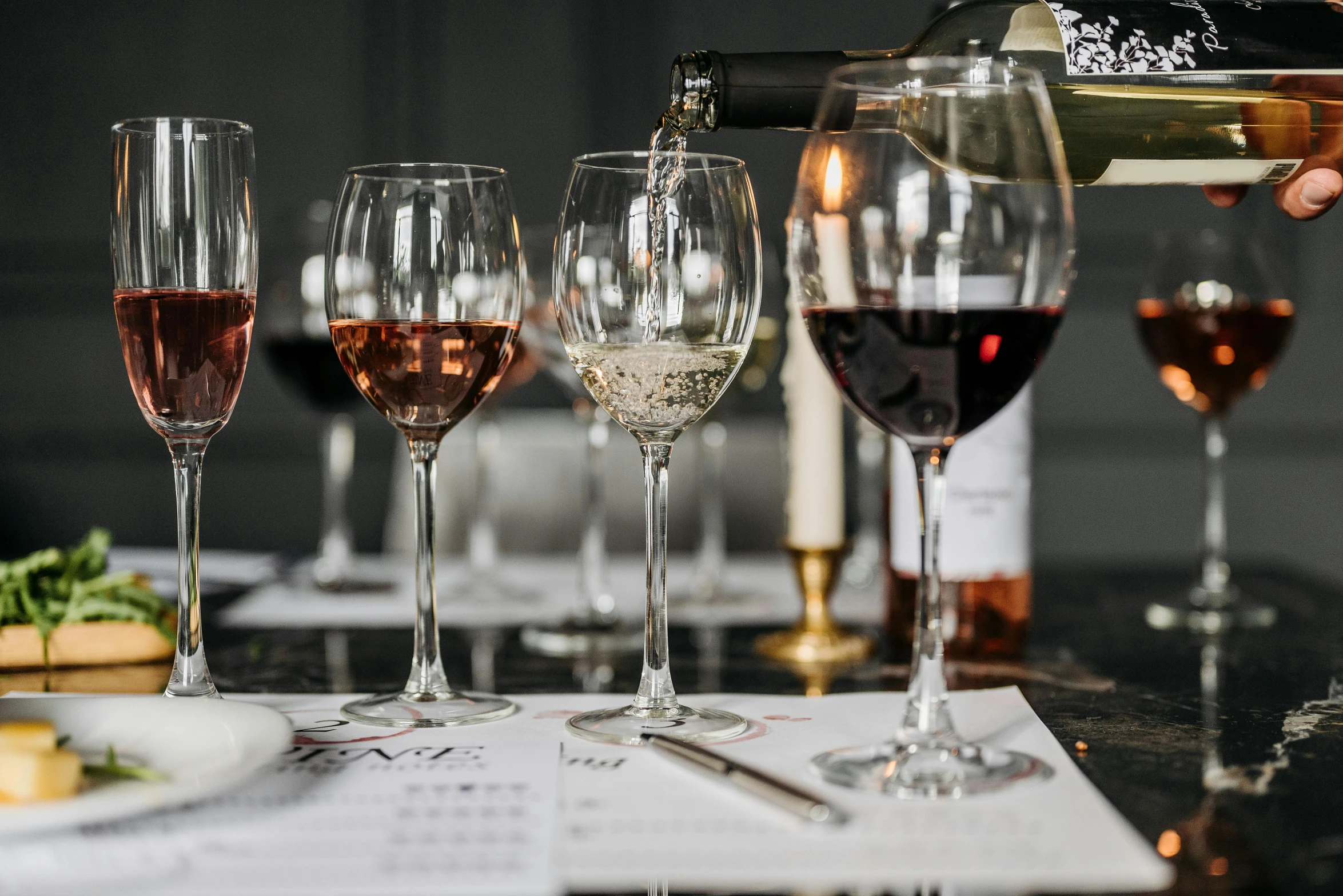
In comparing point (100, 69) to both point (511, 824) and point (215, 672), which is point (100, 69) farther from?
point (511, 824)

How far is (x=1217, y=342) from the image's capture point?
1304 mm

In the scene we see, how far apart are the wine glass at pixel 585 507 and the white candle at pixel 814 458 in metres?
0.17

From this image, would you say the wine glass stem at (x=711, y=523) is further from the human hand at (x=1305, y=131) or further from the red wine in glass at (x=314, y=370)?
the human hand at (x=1305, y=131)

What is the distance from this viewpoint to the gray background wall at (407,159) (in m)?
3.39

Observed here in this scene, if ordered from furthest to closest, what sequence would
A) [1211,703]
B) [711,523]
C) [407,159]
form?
[407,159] → [711,523] → [1211,703]

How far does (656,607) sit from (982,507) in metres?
0.33

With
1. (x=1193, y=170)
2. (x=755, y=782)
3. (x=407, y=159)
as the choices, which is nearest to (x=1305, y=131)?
(x=1193, y=170)

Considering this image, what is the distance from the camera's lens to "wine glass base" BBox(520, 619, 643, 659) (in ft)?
3.38

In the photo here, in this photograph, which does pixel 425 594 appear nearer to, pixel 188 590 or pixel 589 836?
pixel 188 590

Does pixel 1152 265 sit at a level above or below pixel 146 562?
above

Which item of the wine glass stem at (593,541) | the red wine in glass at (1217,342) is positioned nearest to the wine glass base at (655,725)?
the wine glass stem at (593,541)

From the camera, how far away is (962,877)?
50 cm

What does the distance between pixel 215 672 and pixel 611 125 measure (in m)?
2.66

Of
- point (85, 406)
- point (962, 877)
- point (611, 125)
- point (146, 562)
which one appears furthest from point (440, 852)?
point (85, 406)
